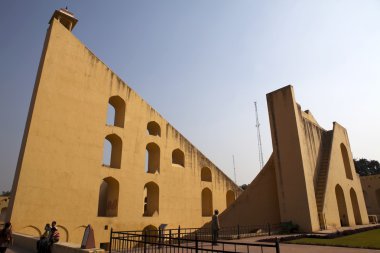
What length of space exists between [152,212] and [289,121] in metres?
9.45

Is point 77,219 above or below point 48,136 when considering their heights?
below

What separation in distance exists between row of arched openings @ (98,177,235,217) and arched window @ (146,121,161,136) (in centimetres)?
339

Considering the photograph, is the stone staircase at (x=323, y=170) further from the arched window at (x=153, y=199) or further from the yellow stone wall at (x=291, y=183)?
the arched window at (x=153, y=199)

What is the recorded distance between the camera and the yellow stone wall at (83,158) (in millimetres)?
12359

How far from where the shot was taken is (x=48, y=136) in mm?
13148

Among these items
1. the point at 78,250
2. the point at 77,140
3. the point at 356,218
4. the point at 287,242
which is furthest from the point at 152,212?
the point at 356,218

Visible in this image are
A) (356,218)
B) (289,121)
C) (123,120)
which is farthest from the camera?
(356,218)

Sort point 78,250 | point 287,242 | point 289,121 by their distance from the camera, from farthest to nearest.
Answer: point 289,121 < point 287,242 < point 78,250

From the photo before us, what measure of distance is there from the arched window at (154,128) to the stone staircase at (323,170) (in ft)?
32.4

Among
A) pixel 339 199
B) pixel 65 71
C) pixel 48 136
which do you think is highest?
pixel 65 71

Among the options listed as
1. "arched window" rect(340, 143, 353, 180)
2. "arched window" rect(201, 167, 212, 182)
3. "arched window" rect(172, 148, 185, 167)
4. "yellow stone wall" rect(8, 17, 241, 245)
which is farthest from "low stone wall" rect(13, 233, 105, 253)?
"arched window" rect(340, 143, 353, 180)

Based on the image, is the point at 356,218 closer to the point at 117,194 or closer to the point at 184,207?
the point at 184,207

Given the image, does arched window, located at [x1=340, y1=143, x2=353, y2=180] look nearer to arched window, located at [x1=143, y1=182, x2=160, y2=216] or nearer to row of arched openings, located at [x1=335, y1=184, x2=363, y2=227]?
row of arched openings, located at [x1=335, y1=184, x2=363, y2=227]

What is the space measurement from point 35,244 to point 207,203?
1299 centimetres
